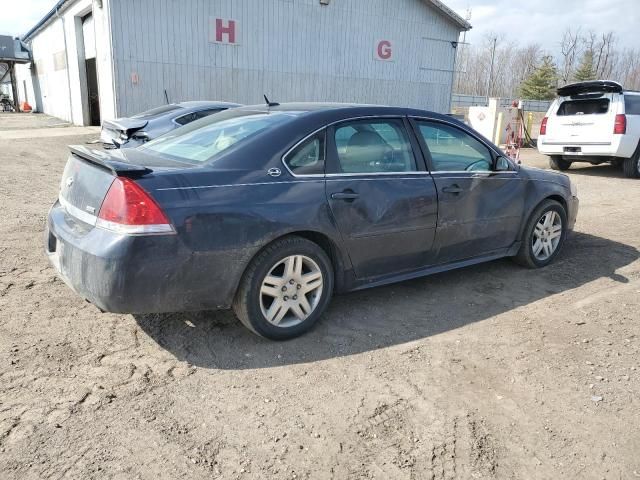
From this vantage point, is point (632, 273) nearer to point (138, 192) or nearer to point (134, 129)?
point (138, 192)

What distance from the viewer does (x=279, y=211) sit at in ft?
11.1

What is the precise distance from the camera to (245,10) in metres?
18.4

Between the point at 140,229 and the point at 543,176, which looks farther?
the point at 543,176

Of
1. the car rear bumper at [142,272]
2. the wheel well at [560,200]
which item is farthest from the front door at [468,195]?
the car rear bumper at [142,272]

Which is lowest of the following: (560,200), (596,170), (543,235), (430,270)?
(596,170)

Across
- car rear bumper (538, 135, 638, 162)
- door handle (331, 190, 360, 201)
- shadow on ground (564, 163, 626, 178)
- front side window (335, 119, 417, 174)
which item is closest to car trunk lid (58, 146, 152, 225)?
door handle (331, 190, 360, 201)

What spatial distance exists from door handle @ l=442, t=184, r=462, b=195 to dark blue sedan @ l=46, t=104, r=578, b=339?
0.09 ft

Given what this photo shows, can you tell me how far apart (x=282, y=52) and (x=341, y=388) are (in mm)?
18129

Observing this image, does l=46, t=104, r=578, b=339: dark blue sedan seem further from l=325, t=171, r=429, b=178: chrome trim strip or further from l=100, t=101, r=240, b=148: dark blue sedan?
l=100, t=101, r=240, b=148: dark blue sedan

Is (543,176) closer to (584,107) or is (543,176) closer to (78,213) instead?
(78,213)

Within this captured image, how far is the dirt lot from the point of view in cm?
251

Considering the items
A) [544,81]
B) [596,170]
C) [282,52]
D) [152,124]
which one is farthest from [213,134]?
[544,81]

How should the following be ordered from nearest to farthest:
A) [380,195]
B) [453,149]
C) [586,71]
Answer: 1. [380,195]
2. [453,149]
3. [586,71]

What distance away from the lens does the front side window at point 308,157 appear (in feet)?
11.6
